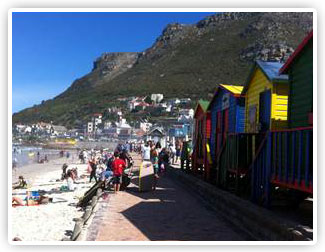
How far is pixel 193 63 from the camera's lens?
12338 cm

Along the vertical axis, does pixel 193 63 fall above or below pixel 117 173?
above

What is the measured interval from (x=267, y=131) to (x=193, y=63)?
4536 inches

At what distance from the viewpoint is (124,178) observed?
16.1 metres

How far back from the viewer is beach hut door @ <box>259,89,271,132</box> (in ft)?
37.3

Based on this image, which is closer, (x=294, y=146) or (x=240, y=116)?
(x=294, y=146)

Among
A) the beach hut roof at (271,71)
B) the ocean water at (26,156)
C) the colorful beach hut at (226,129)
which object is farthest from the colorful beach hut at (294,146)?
the ocean water at (26,156)

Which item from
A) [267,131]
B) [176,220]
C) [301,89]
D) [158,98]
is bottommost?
[176,220]

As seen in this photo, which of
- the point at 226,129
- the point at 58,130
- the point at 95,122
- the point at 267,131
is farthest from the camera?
the point at 95,122

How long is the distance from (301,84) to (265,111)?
2.31 m

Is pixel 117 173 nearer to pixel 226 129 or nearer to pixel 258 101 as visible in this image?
pixel 226 129

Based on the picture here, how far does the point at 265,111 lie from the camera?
11641 millimetres

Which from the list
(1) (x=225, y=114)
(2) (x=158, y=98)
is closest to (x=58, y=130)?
(2) (x=158, y=98)

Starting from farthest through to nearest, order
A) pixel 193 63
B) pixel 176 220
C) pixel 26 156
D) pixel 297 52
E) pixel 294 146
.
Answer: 1. pixel 193 63
2. pixel 26 156
3. pixel 176 220
4. pixel 297 52
5. pixel 294 146

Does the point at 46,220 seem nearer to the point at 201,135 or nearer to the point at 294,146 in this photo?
the point at 201,135
